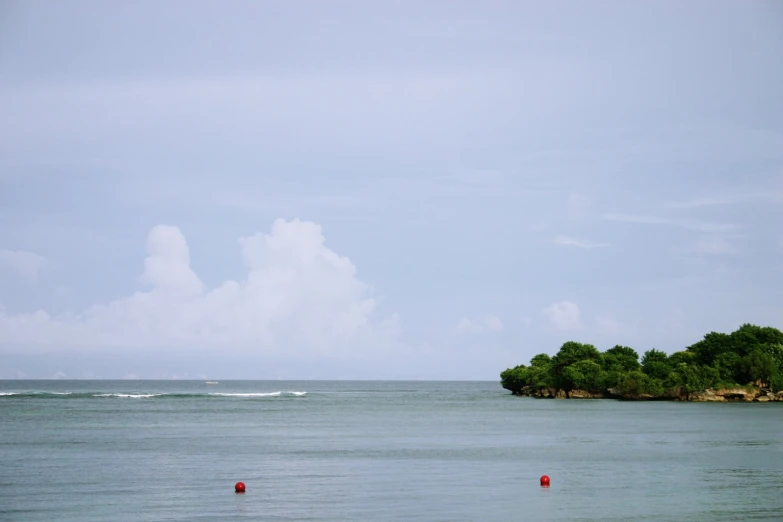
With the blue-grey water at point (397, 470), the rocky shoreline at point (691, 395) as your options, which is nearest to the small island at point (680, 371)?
the rocky shoreline at point (691, 395)

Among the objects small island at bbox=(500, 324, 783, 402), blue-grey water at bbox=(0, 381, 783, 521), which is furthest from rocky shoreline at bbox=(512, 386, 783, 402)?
blue-grey water at bbox=(0, 381, 783, 521)

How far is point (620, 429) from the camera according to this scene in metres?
80.8

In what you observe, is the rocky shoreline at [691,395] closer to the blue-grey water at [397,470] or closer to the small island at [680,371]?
the small island at [680,371]

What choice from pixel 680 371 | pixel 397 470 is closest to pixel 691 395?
pixel 680 371

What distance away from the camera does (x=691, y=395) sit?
130 meters

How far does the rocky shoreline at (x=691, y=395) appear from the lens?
125 m

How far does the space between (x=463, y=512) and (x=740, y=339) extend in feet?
339

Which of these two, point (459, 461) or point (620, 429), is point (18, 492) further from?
point (620, 429)

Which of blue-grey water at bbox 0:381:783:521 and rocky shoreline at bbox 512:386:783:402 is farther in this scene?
rocky shoreline at bbox 512:386:783:402

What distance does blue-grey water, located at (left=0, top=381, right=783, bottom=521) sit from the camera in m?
38.4

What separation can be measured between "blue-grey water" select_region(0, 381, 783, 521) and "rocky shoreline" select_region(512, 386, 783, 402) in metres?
31.5

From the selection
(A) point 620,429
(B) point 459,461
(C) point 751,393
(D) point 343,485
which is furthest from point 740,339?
(D) point 343,485

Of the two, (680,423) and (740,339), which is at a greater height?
(740,339)

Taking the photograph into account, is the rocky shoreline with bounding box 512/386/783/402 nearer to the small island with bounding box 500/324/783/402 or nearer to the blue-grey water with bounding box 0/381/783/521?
the small island with bounding box 500/324/783/402
